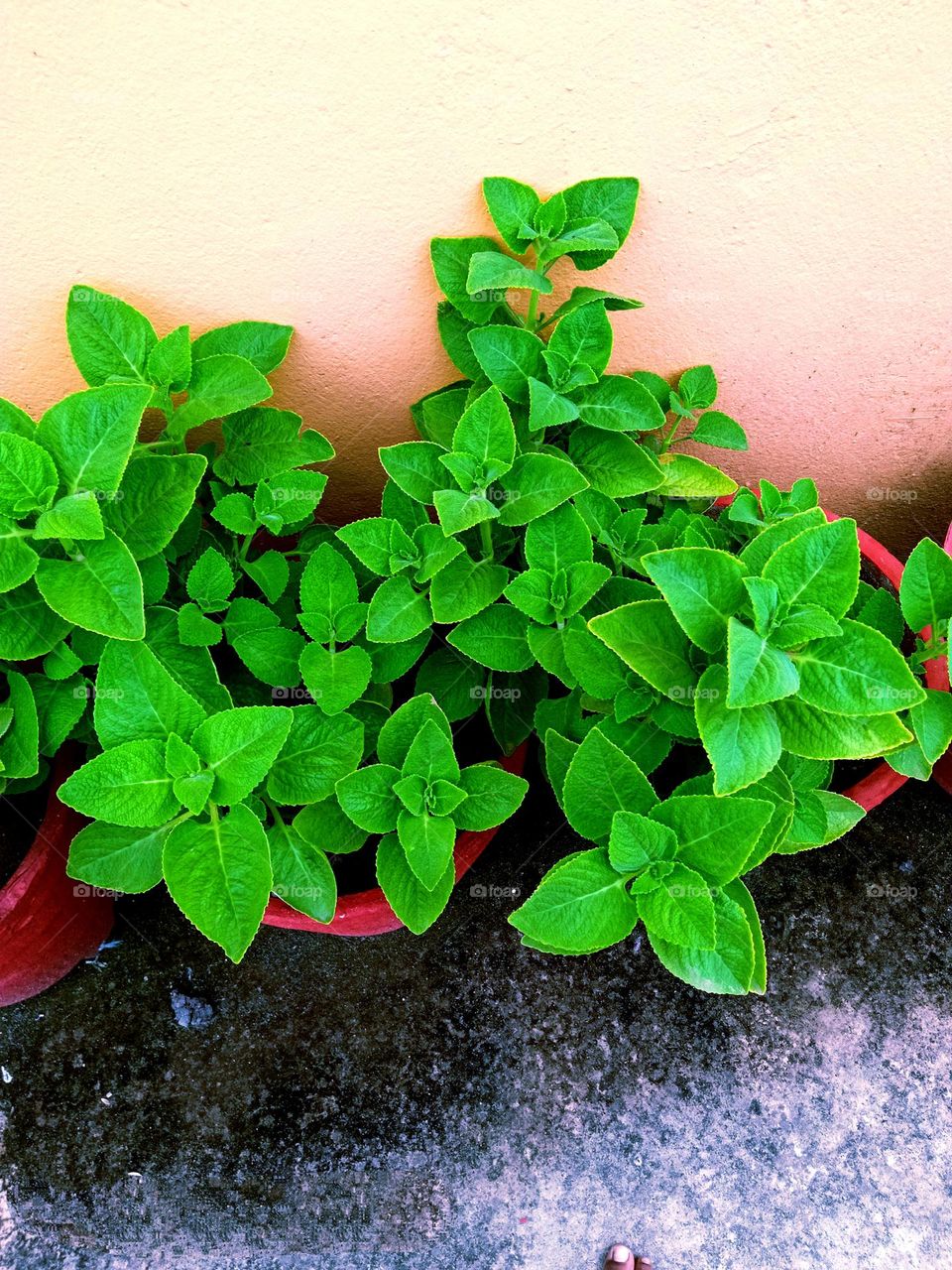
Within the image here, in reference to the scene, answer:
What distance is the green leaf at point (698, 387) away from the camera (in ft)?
5.51

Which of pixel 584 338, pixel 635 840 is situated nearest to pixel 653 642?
pixel 635 840

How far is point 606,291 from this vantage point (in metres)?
1.56

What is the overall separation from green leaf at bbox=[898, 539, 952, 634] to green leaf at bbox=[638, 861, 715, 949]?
512 mm

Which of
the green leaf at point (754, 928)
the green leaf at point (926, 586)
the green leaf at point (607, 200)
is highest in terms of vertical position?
the green leaf at point (607, 200)

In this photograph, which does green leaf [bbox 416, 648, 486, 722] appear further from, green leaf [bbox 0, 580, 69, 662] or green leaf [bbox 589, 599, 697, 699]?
green leaf [bbox 0, 580, 69, 662]

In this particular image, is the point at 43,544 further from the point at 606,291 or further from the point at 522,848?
the point at 522,848

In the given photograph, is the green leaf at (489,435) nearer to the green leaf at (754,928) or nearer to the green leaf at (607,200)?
the green leaf at (607,200)

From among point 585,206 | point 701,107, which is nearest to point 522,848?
point 585,206

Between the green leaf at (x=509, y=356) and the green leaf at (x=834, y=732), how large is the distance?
649 millimetres

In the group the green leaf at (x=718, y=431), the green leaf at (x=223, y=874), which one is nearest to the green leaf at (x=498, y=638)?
the green leaf at (x=223, y=874)

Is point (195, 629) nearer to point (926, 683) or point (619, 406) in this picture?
point (619, 406)

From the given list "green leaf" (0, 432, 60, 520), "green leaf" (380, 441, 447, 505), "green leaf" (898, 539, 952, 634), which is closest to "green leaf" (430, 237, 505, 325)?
"green leaf" (380, 441, 447, 505)

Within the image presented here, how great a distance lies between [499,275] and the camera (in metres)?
1.34

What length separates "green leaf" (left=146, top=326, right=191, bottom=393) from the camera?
1.42 m
